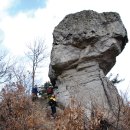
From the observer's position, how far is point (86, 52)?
850 inches

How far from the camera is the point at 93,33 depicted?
21641 millimetres

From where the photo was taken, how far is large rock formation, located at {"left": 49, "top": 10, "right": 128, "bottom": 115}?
2083 cm

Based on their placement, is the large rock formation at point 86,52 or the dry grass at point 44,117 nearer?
the dry grass at point 44,117

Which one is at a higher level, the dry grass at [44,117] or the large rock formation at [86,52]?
the large rock formation at [86,52]

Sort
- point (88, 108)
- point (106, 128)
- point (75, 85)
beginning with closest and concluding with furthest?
point (106, 128), point (88, 108), point (75, 85)

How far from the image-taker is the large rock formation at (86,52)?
20828mm

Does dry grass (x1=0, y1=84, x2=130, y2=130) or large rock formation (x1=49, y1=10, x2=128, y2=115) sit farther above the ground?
large rock formation (x1=49, y1=10, x2=128, y2=115)

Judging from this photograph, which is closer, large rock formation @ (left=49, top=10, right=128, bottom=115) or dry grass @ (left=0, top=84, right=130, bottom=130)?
dry grass @ (left=0, top=84, right=130, bottom=130)

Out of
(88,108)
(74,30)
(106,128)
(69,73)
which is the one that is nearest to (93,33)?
(74,30)

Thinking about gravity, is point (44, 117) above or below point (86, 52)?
below

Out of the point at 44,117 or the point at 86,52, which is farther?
the point at 86,52

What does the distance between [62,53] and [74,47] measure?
82cm

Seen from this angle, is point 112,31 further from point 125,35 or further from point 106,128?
point 106,128

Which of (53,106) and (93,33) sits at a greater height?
(93,33)
